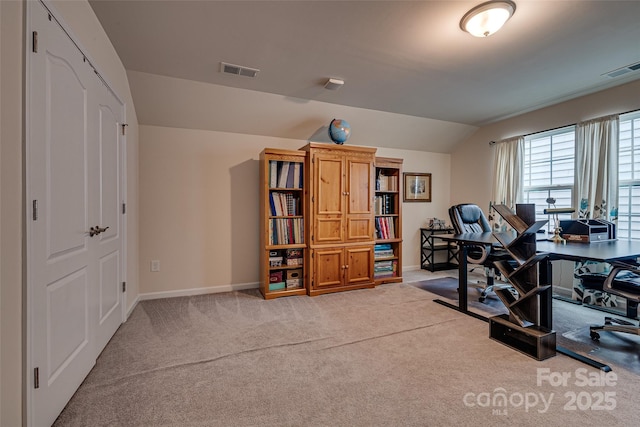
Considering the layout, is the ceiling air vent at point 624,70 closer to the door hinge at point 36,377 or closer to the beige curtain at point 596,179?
the beige curtain at point 596,179

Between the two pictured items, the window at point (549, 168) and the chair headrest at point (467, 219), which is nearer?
the chair headrest at point (467, 219)

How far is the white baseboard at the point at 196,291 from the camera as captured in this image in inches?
136

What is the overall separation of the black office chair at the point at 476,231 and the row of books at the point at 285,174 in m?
1.99

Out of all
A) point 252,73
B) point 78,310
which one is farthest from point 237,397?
point 252,73

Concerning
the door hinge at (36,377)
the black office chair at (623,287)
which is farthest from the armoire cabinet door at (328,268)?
the door hinge at (36,377)

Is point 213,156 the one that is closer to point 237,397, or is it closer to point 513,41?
point 237,397

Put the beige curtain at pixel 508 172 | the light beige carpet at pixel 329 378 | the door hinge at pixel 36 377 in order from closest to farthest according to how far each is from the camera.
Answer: the door hinge at pixel 36 377 < the light beige carpet at pixel 329 378 < the beige curtain at pixel 508 172

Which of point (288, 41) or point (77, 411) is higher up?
point (288, 41)

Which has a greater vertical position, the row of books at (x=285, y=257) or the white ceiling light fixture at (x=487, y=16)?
the white ceiling light fixture at (x=487, y=16)

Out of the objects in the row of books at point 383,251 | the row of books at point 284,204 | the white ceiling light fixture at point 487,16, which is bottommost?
the row of books at point 383,251

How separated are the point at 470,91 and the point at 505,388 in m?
3.17

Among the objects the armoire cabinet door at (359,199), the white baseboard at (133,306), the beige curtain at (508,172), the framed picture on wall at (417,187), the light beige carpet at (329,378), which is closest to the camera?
the light beige carpet at (329,378)

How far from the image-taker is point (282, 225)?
3684 millimetres

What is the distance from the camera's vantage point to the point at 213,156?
12.3ft
